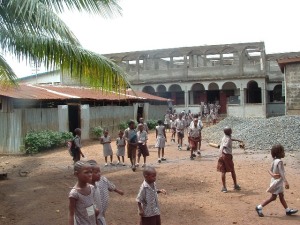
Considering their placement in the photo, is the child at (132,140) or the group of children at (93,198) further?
the child at (132,140)

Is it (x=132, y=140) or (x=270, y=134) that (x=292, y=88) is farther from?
(x=132, y=140)

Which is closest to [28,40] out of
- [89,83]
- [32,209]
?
[89,83]

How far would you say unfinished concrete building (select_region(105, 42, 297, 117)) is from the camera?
112ft

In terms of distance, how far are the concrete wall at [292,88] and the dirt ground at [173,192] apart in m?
8.08

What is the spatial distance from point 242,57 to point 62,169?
25960mm

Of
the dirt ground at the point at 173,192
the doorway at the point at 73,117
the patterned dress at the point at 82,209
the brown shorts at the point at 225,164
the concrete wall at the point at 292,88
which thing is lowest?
the dirt ground at the point at 173,192

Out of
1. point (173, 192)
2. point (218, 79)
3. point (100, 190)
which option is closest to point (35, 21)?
point (100, 190)

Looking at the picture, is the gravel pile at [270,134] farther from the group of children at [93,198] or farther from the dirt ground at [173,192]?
the group of children at [93,198]

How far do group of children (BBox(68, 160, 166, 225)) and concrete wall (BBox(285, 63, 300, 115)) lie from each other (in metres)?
18.4

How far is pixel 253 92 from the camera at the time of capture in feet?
123

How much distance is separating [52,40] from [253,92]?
3219 centimetres

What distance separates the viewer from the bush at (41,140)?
1641 centimetres

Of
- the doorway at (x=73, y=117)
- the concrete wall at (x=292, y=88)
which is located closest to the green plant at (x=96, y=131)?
the doorway at (x=73, y=117)

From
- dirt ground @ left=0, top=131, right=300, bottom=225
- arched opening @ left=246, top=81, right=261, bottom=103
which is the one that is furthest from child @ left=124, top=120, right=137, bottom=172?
arched opening @ left=246, top=81, right=261, bottom=103
